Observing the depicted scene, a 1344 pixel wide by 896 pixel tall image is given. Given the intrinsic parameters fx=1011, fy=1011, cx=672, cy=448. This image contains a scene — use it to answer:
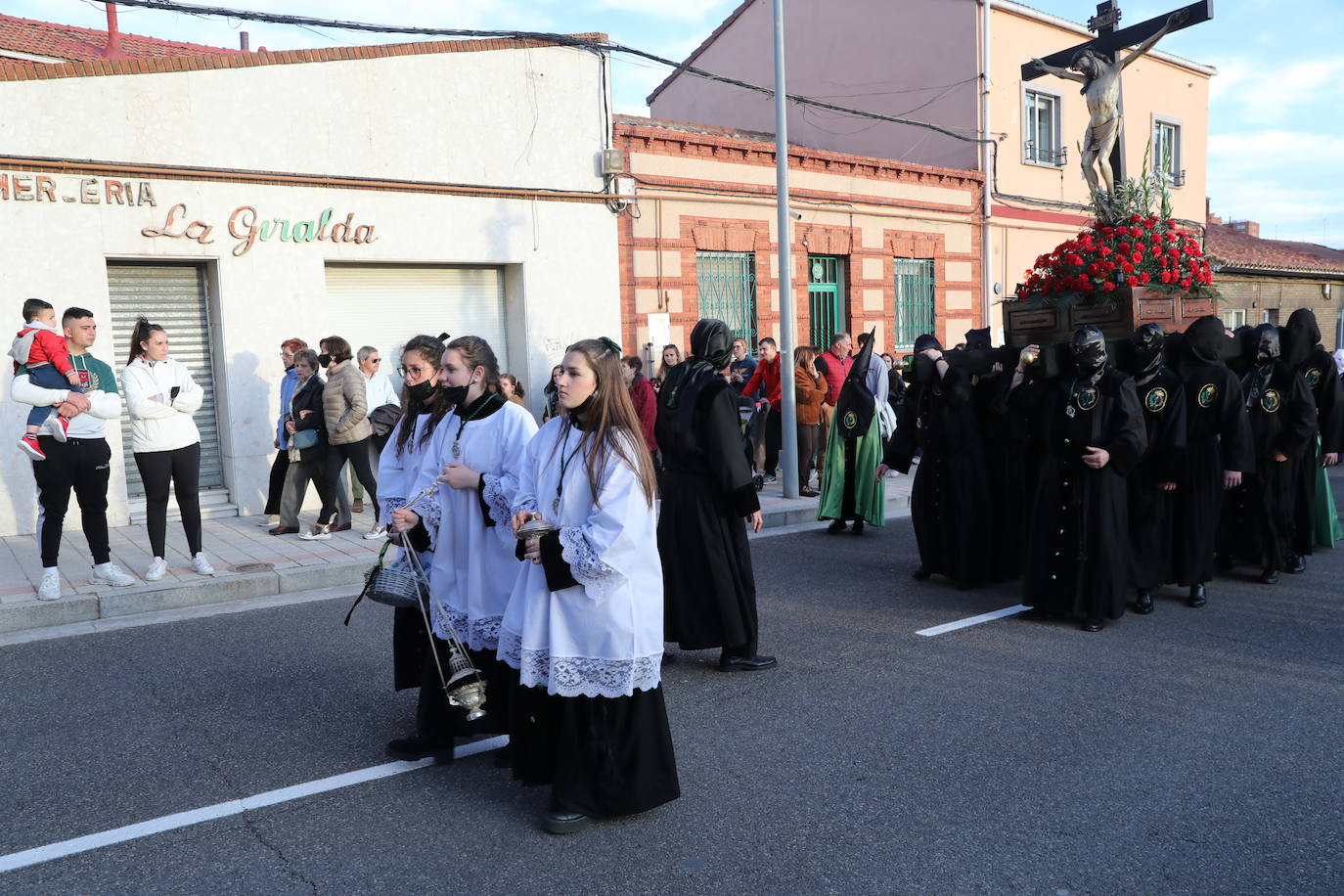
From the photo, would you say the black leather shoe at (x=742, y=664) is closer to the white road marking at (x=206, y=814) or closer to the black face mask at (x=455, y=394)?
the white road marking at (x=206, y=814)

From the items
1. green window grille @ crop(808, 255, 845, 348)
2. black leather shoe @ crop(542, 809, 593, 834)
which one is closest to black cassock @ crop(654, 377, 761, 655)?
black leather shoe @ crop(542, 809, 593, 834)

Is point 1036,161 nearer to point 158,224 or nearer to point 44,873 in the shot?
point 158,224

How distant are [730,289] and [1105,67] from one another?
251 inches

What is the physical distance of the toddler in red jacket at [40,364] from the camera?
6703mm

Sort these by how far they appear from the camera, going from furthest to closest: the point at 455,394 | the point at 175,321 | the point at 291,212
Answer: the point at 291,212, the point at 175,321, the point at 455,394

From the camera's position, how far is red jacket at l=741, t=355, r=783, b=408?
1261 centimetres

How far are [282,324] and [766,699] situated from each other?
823cm

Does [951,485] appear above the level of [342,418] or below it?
below

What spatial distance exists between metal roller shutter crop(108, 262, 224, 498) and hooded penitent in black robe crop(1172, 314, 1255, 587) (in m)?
9.55

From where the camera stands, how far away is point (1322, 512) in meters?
8.16

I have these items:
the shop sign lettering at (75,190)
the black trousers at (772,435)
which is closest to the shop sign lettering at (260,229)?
the shop sign lettering at (75,190)

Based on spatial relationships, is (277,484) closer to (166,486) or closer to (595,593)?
(166,486)

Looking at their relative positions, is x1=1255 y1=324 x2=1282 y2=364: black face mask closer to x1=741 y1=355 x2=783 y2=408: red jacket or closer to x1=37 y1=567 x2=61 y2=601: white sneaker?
x1=741 y1=355 x2=783 y2=408: red jacket

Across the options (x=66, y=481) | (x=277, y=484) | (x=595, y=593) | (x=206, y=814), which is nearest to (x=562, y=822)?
(x=595, y=593)
